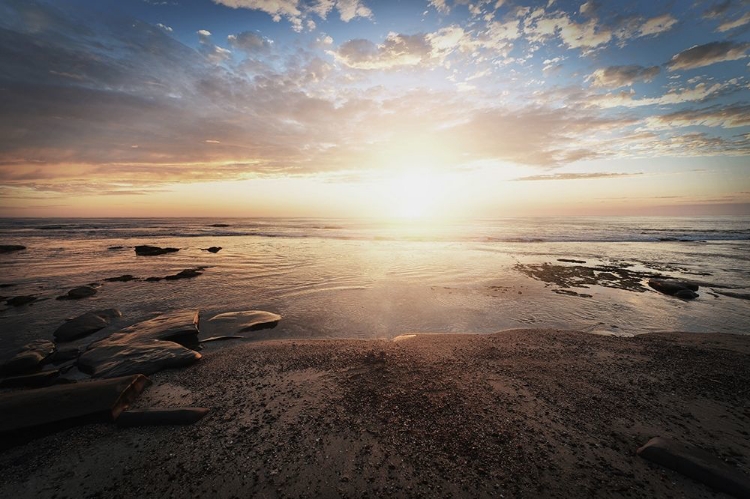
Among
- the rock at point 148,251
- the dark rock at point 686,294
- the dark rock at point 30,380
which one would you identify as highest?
the rock at point 148,251

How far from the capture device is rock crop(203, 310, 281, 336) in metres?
8.19

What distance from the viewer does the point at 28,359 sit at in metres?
6.16

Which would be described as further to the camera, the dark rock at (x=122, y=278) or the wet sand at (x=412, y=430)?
the dark rock at (x=122, y=278)

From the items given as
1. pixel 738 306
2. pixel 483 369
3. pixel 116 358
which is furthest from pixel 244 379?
pixel 738 306

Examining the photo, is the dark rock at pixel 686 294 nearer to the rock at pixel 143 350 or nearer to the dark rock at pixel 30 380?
the rock at pixel 143 350

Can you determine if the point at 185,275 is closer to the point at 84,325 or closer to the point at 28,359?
the point at 84,325

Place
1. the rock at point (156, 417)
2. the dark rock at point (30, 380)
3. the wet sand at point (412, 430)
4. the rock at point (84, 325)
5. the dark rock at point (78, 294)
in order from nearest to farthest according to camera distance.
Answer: the wet sand at point (412, 430)
the rock at point (156, 417)
the dark rock at point (30, 380)
the rock at point (84, 325)
the dark rock at point (78, 294)

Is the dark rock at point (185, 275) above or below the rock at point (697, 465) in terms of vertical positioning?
above

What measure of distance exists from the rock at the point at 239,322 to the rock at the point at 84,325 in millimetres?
2944

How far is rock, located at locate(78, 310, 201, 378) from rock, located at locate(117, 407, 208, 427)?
171 centimetres

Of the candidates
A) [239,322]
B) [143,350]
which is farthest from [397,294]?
→ [143,350]

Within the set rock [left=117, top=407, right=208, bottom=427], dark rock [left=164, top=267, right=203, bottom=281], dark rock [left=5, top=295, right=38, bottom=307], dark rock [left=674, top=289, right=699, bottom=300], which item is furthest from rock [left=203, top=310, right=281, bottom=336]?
dark rock [left=674, top=289, right=699, bottom=300]

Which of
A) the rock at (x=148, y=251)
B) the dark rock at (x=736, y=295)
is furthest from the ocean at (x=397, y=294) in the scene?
the rock at (x=148, y=251)

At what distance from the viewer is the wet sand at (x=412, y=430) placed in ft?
11.0
